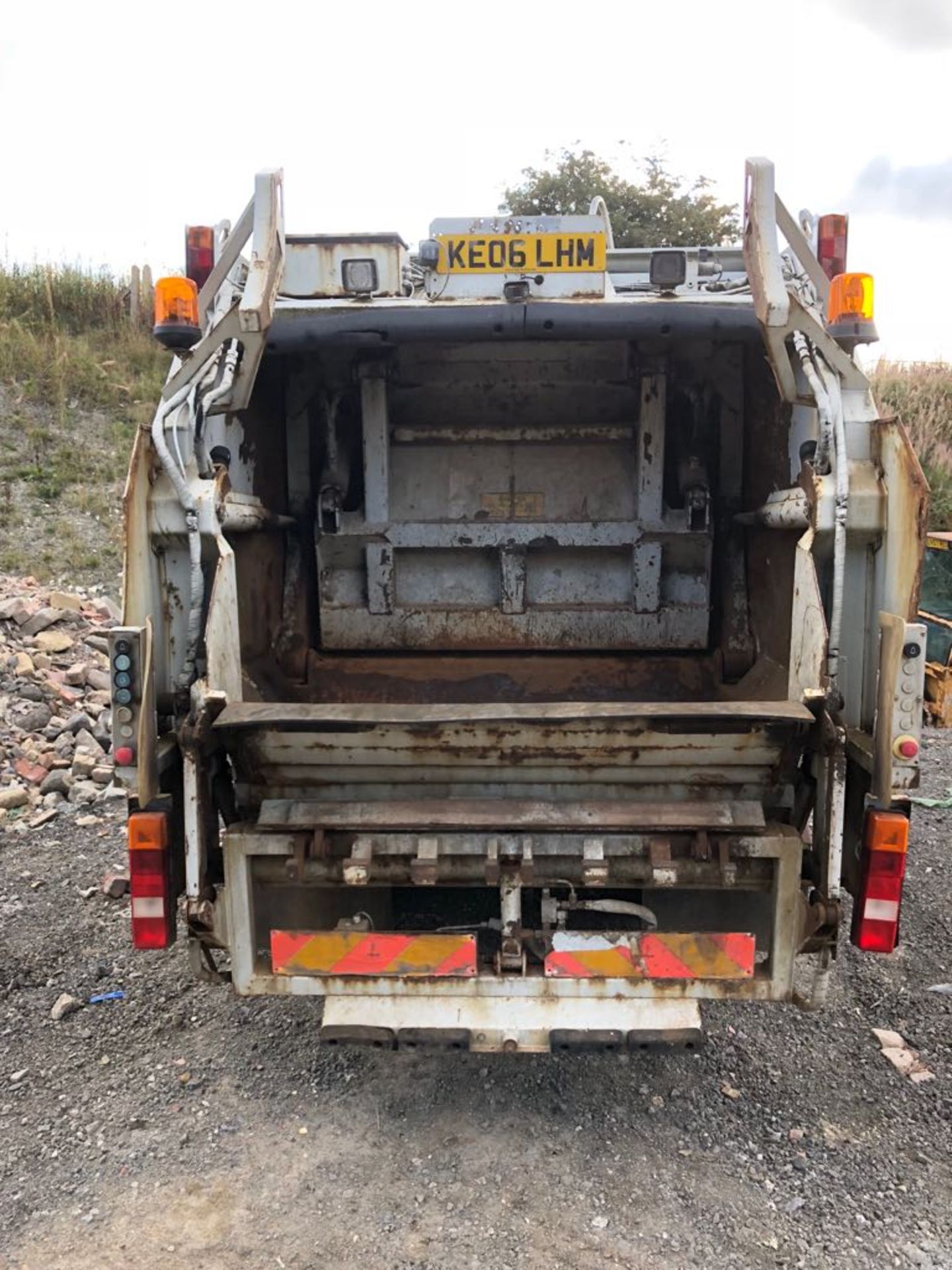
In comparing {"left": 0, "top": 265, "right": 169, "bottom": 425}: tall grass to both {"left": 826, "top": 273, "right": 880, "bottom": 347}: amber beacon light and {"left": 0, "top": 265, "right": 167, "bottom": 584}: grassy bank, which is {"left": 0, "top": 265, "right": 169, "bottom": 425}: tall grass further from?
{"left": 826, "top": 273, "right": 880, "bottom": 347}: amber beacon light

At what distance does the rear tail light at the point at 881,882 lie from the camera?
230 centimetres

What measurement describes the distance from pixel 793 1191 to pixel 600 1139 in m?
0.48

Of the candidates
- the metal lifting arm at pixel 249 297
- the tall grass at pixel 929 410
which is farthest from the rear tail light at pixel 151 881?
the tall grass at pixel 929 410

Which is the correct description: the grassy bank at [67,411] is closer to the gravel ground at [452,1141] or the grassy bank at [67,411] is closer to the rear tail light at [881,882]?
the gravel ground at [452,1141]

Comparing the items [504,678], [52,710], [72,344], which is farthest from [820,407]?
[72,344]

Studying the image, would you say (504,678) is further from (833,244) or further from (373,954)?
(833,244)

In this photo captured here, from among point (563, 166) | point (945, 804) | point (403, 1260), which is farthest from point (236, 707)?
point (563, 166)

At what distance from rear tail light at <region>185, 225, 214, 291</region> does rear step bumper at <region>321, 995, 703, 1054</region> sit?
2320 mm

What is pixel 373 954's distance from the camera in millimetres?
2350

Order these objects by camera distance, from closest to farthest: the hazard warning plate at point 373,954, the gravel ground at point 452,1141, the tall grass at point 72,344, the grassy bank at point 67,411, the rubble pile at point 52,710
→ the gravel ground at point 452,1141 < the hazard warning plate at point 373,954 < the rubble pile at point 52,710 < the grassy bank at point 67,411 < the tall grass at point 72,344

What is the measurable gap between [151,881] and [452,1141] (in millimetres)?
1021

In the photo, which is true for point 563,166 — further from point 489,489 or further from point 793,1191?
point 793,1191

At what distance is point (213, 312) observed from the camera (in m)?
2.99

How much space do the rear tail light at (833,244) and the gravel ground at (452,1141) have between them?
2393mm
